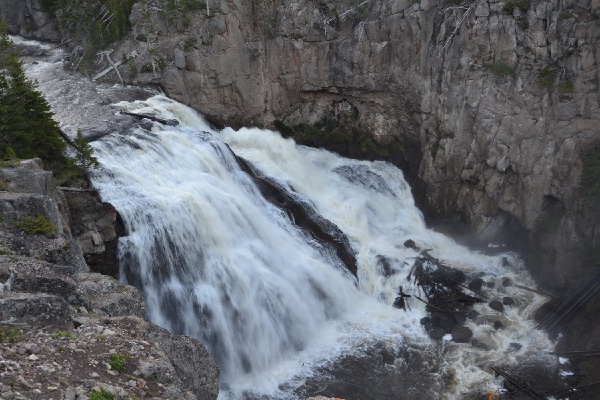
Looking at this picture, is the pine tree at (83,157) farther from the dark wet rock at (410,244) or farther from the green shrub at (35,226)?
the dark wet rock at (410,244)

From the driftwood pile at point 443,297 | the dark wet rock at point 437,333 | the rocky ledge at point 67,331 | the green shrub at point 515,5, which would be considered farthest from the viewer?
the green shrub at point 515,5

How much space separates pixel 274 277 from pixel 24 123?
11121mm

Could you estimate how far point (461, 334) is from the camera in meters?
22.5

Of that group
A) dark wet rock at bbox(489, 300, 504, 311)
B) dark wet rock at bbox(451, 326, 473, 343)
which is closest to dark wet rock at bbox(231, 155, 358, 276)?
dark wet rock at bbox(451, 326, 473, 343)

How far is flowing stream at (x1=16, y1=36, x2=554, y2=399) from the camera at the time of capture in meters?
20.3

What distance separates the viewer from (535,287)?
2570 cm

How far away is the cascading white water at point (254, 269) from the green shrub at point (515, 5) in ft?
38.3

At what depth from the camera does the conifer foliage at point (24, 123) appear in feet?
68.7

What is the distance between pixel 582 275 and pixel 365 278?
920 centimetres

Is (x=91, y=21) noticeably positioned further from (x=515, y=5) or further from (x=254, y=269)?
(x=515, y=5)

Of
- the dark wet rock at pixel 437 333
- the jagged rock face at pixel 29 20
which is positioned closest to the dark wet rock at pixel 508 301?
the dark wet rock at pixel 437 333

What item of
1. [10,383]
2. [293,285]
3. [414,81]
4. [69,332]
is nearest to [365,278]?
[293,285]

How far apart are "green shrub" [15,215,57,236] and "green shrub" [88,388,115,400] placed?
6676mm

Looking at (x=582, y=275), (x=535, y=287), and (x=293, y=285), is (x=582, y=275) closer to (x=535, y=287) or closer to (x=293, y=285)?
(x=535, y=287)
